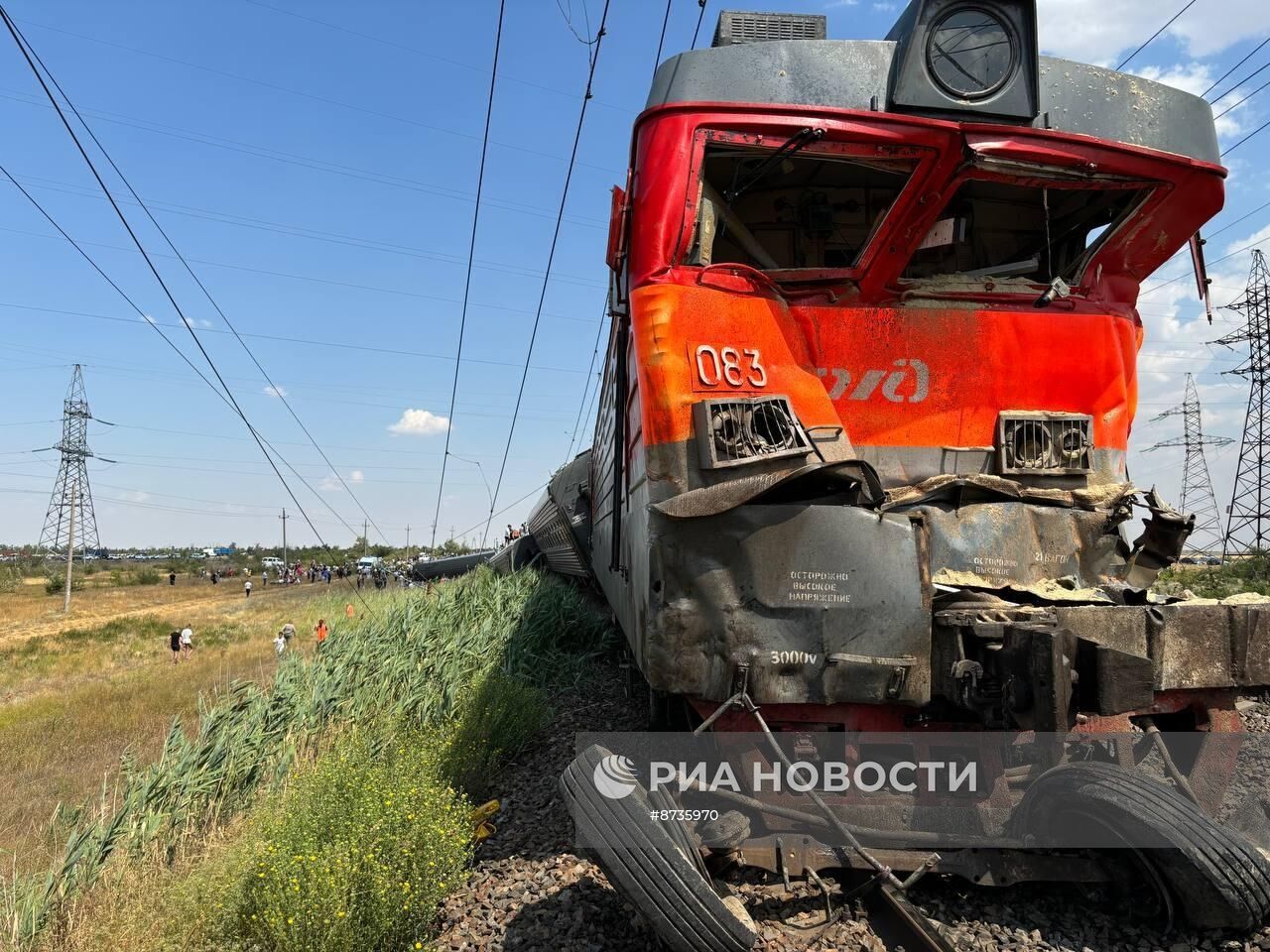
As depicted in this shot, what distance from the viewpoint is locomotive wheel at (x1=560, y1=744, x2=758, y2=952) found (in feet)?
9.08

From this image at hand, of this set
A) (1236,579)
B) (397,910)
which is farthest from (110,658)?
(1236,579)

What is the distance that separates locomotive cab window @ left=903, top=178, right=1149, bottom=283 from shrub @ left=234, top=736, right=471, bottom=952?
416 centimetres

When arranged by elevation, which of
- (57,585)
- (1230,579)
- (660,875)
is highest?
(1230,579)

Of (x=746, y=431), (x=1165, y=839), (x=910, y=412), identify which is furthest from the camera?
(x=910, y=412)

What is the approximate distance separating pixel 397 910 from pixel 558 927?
0.71 meters

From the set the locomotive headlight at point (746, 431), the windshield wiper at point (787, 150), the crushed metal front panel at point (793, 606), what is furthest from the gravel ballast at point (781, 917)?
the windshield wiper at point (787, 150)

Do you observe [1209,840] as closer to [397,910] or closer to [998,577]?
[998,577]

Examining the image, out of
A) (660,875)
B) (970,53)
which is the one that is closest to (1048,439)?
(970,53)

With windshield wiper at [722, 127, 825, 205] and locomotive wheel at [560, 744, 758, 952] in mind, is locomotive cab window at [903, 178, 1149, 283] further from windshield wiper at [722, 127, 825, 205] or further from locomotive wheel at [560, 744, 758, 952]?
locomotive wheel at [560, 744, 758, 952]

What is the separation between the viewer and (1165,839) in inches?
120

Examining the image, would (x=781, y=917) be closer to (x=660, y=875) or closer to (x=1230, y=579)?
(x=660, y=875)

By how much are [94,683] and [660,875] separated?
2163 centimetres

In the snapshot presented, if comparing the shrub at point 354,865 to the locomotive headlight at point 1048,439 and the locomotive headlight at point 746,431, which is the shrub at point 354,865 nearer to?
the locomotive headlight at point 746,431

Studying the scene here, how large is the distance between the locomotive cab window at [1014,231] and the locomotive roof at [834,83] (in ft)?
1.51
